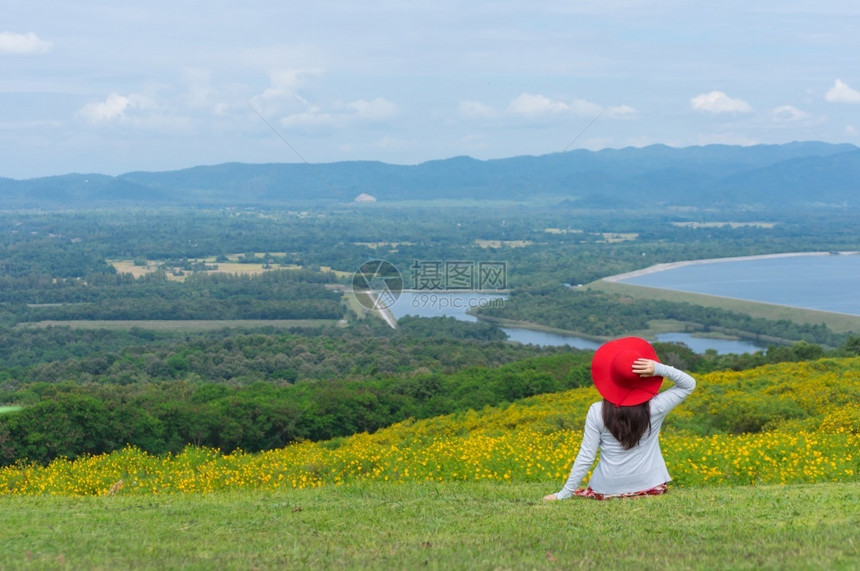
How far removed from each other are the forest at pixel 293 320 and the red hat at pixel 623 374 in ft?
13.5

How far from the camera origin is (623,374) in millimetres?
5922

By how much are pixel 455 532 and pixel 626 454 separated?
140 cm

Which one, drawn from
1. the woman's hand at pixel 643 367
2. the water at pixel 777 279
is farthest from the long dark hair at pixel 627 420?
the water at pixel 777 279

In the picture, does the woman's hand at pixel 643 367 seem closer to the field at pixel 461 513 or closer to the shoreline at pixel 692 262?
the field at pixel 461 513

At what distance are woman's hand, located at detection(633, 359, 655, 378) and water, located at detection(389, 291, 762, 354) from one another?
50.7 meters

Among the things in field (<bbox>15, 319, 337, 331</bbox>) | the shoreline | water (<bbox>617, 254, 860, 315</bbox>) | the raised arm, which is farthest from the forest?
water (<bbox>617, 254, 860, 315</bbox>)

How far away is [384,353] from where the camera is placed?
4972 cm

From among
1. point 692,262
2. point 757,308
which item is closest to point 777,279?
point 692,262

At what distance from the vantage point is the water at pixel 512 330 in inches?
2292

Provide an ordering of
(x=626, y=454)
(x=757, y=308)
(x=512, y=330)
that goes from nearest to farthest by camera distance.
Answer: (x=626, y=454), (x=757, y=308), (x=512, y=330)

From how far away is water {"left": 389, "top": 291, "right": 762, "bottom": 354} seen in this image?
58216mm

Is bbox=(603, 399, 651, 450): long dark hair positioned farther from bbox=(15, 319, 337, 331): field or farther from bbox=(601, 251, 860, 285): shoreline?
bbox=(601, 251, 860, 285): shoreline

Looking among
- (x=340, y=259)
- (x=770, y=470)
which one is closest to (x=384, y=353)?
(x=770, y=470)

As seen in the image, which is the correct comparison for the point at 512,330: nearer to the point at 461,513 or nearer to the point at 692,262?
the point at 692,262
